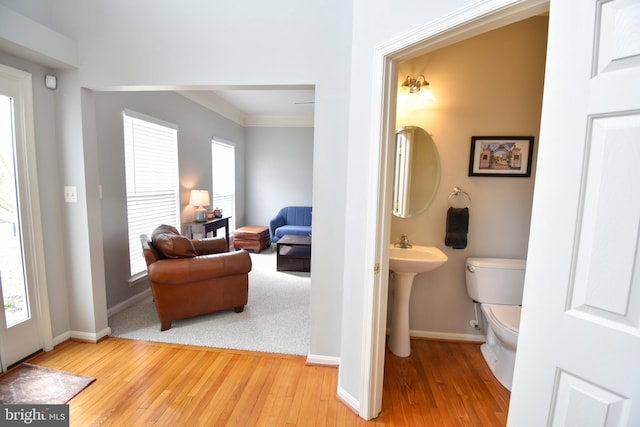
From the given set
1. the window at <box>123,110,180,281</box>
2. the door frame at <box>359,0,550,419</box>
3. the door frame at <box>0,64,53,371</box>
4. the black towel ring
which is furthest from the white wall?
the window at <box>123,110,180,281</box>

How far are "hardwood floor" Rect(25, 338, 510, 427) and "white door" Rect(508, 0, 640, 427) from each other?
3.37 ft

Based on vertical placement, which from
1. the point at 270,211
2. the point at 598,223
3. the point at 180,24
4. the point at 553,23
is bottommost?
the point at 270,211

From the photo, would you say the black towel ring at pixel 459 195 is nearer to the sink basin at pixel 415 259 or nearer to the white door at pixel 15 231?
the sink basin at pixel 415 259

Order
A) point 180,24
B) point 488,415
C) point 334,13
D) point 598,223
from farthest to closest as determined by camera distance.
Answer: point 180,24, point 334,13, point 488,415, point 598,223

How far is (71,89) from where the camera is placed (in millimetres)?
2123

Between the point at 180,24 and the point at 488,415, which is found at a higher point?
the point at 180,24

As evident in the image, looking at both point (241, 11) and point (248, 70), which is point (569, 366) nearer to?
point (248, 70)

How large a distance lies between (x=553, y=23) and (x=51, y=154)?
10.2ft

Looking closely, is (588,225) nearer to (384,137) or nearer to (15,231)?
(384,137)

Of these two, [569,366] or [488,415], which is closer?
[569,366]

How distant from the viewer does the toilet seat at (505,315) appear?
1.83 meters

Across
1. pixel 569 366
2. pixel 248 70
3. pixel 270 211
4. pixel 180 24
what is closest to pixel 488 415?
pixel 569 366

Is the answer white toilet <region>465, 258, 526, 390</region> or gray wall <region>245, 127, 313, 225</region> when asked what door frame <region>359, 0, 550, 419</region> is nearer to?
white toilet <region>465, 258, 526, 390</region>

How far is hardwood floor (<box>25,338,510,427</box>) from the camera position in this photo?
64.3 inches
